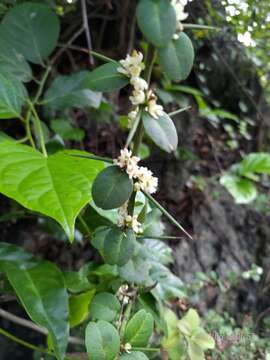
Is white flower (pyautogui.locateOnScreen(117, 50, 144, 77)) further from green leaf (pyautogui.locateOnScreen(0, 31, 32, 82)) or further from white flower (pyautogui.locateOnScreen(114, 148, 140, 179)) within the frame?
green leaf (pyautogui.locateOnScreen(0, 31, 32, 82))

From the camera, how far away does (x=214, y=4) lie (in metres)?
1.53

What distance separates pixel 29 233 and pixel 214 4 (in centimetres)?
93

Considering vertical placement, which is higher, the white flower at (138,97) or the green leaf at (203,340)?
the white flower at (138,97)

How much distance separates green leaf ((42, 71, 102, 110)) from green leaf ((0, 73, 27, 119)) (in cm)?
16

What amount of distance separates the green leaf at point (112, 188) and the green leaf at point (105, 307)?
23 cm

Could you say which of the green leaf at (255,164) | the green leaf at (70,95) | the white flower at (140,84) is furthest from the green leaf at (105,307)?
the green leaf at (255,164)

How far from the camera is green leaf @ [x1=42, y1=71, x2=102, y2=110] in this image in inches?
49.3

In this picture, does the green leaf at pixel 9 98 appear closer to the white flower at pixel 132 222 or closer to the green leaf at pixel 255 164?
the white flower at pixel 132 222

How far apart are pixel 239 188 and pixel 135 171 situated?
1192mm

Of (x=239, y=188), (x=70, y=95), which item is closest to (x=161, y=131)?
(x=70, y=95)

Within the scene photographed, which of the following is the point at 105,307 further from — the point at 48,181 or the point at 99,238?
the point at 48,181

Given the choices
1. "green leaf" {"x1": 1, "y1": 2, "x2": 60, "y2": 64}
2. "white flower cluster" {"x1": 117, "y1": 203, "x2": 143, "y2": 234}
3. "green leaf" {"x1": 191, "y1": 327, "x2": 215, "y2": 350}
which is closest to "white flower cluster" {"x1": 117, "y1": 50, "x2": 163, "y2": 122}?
"white flower cluster" {"x1": 117, "y1": 203, "x2": 143, "y2": 234}

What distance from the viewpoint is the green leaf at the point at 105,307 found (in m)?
0.83

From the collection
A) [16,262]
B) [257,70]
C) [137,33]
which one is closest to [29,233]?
[16,262]
